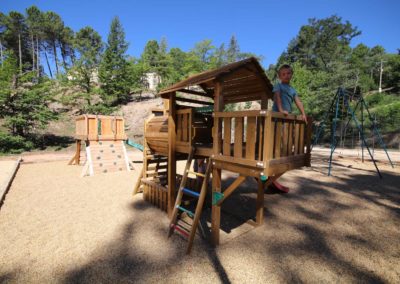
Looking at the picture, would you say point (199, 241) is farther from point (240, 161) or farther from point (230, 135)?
point (230, 135)

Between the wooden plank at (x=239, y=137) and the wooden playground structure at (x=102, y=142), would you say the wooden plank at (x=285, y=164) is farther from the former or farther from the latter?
the wooden playground structure at (x=102, y=142)

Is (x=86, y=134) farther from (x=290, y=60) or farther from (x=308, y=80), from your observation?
(x=290, y=60)

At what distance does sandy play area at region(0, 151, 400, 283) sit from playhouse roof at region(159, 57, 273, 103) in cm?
267

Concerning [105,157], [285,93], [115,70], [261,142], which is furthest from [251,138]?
[115,70]

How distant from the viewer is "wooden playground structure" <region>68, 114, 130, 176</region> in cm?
893

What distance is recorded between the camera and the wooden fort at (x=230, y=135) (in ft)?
9.88

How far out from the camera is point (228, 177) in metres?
8.51

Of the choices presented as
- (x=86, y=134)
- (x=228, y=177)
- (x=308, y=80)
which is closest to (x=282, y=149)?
(x=228, y=177)

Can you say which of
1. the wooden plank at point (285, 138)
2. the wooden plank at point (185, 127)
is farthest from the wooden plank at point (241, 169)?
the wooden plank at point (185, 127)

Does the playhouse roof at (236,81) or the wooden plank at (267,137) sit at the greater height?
the playhouse roof at (236,81)

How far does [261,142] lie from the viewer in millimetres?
3012

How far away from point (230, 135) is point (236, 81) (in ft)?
4.64

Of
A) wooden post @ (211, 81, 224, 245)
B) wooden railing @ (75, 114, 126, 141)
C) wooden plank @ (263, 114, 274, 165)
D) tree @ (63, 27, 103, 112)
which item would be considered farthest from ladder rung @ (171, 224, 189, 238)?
tree @ (63, 27, 103, 112)

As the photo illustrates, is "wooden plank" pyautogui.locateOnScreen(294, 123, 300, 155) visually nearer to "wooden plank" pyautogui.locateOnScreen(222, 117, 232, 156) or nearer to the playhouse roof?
the playhouse roof
